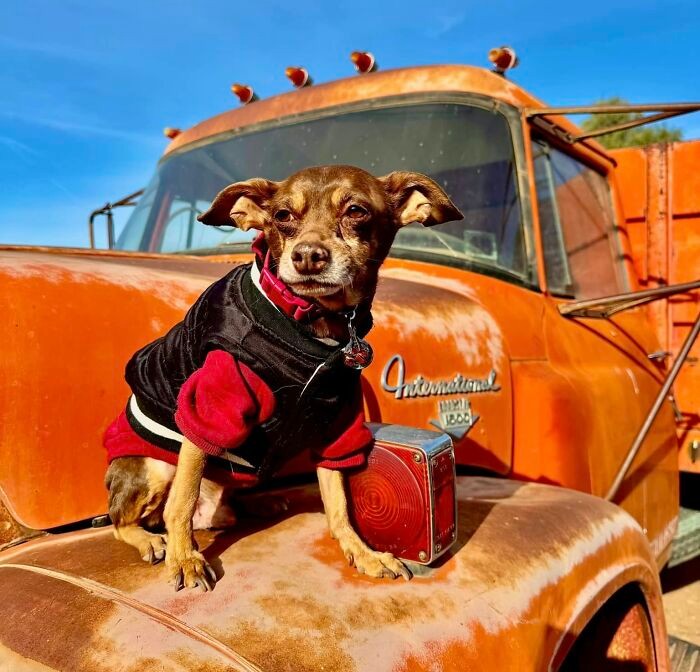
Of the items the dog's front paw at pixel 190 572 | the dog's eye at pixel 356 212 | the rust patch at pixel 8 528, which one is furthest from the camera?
the dog's eye at pixel 356 212

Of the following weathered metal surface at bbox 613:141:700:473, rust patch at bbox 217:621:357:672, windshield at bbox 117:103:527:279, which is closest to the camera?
rust patch at bbox 217:621:357:672

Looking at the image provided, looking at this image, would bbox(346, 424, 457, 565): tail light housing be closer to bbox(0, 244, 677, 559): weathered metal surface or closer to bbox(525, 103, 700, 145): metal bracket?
bbox(0, 244, 677, 559): weathered metal surface

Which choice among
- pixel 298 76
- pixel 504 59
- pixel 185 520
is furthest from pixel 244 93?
pixel 185 520

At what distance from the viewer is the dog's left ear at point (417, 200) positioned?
1869 mm

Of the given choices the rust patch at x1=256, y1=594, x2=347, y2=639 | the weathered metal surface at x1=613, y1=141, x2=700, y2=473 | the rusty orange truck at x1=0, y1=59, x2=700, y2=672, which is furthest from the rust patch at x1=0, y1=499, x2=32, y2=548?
the weathered metal surface at x1=613, y1=141, x2=700, y2=473

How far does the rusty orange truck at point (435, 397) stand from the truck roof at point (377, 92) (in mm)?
14

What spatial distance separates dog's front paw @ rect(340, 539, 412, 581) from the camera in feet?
4.88

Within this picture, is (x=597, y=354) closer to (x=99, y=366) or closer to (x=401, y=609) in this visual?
(x=401, y=609)

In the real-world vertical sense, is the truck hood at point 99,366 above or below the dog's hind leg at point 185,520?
above

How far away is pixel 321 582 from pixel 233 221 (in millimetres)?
1021

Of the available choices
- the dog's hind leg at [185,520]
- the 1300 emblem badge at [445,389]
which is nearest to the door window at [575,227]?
the 1300 emblem badge at [445,389]

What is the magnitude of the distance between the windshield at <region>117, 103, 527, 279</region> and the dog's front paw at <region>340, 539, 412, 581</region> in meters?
1.43

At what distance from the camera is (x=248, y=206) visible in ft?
6.19

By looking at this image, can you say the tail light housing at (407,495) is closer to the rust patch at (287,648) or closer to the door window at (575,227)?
the rust patch at (287,648)
